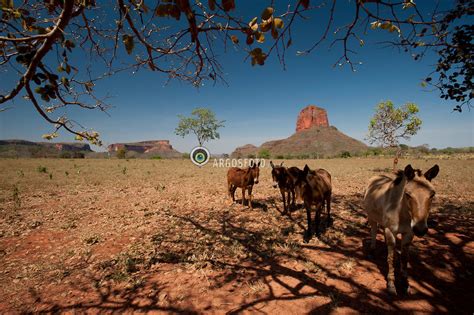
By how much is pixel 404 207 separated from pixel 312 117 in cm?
16361

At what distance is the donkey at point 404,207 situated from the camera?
314cm

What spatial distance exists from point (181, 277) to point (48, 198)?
11719 millimetres

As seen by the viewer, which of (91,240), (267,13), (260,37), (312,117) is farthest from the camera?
(312,117)

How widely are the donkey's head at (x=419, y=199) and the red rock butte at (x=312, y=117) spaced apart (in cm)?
15741

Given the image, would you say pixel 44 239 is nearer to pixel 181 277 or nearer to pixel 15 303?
pixel 15 303

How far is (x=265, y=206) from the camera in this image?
9656 millimetres

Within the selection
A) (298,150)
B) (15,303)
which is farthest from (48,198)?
(298,150)

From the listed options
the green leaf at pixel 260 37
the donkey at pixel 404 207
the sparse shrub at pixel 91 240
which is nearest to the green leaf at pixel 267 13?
the green leaf at pixel 260 37

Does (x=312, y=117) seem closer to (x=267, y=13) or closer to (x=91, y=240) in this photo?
(x=91, y=240)

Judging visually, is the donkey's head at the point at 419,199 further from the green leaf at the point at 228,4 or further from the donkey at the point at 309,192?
the green leaf at the point at 228,4

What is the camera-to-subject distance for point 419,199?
3.17 m

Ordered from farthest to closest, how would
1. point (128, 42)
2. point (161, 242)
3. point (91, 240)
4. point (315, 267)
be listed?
1. point (91, 240)
2. point (161, 242)
3. point (315, 267)
4. point (128, 42)

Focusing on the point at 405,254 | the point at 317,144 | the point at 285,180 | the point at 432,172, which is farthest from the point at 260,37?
the point at 317,144

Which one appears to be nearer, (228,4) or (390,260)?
(228,4)
